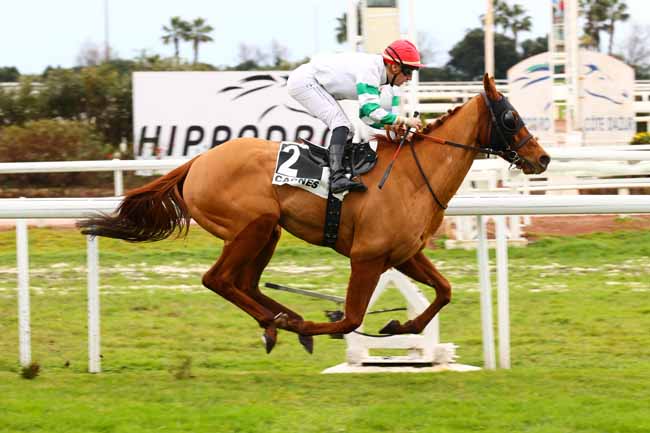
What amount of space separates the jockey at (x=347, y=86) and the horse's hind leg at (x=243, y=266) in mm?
A: 434

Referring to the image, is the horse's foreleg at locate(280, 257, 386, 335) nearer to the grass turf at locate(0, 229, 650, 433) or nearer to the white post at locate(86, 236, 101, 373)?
the grass turf at locate(0, 229, 650, 433)

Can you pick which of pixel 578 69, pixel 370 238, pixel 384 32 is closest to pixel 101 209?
pixel 370 238

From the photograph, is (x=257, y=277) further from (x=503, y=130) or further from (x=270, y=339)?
(x=503, y=130)

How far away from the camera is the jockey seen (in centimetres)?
514

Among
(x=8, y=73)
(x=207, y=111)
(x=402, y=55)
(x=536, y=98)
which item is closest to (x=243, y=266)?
(x=402, y=55)

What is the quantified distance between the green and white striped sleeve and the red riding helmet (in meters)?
0.21

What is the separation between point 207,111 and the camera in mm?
16219

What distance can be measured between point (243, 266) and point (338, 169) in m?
0.72

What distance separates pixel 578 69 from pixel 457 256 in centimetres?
747

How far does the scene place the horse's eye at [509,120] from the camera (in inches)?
207

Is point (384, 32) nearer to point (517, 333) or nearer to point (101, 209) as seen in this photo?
point (517, 333)

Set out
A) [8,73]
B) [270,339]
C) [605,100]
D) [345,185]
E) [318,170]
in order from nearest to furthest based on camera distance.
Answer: [345,185]
[318,170]
[270,339]
[605,100]
[8,73]

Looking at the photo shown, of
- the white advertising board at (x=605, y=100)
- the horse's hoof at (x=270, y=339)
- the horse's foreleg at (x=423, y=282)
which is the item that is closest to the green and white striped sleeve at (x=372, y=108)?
the horse's foreleg at (x=423, y=282)

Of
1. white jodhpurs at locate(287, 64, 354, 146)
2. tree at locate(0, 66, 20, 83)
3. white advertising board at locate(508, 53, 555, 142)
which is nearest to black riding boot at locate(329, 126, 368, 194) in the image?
white jodhpurs at locate(287, 64, 354, 146)
